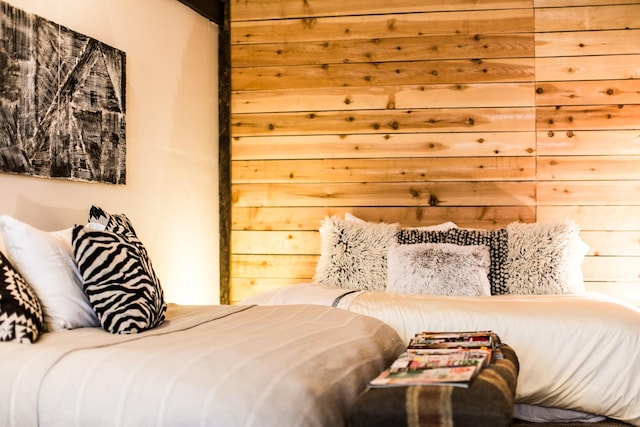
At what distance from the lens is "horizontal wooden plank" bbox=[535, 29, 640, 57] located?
441 cm

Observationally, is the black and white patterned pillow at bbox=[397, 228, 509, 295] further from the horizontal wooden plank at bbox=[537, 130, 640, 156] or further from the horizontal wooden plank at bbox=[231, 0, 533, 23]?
the horizontal wooden plank at bbox=[231, 0, 533, 23]

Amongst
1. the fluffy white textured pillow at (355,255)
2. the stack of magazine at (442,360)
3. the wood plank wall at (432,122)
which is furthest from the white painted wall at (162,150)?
the stack of magazine at (442,360)

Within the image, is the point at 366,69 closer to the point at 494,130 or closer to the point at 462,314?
the point at 494,130

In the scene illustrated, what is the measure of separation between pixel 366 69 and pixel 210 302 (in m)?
1.78

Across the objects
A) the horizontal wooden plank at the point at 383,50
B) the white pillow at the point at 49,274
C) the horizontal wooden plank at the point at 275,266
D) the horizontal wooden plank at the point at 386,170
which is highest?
the horizontal wooden plank at the point at 383,50

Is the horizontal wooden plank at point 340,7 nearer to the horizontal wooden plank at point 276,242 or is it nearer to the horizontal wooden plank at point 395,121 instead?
the horizontal wooden plank at point 395,121

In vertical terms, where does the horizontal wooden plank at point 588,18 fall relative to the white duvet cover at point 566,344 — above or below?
above

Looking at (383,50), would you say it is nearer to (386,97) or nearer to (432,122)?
(386,97)

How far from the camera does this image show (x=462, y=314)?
334cm

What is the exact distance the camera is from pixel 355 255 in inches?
167

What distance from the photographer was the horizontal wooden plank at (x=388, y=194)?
14.9ft

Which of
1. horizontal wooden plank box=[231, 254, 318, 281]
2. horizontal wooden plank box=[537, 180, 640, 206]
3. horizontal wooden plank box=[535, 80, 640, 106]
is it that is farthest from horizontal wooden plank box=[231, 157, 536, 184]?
horizontal wooden plank box=[231, 254, 318, 281]

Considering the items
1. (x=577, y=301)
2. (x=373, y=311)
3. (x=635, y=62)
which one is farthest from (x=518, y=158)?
(x=373, y=311)

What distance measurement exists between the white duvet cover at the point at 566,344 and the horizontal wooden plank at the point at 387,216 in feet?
3.81
